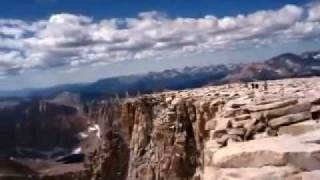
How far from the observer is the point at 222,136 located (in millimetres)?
16328

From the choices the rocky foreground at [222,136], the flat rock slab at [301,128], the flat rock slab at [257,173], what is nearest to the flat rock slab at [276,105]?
the rocky foreground at [222,136]

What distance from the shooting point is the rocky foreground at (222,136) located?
33.1 feet

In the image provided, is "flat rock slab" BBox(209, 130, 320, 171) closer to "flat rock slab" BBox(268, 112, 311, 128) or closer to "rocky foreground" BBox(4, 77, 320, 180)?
"rocky foreground" BBox(4, 77, 320, 180)

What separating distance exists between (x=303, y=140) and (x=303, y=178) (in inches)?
82.7

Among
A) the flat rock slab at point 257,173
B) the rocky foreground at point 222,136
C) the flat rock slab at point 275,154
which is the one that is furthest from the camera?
the rocky foreground at point 222,136

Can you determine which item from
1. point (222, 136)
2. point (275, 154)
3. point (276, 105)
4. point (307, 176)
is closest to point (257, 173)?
point (275, 154)

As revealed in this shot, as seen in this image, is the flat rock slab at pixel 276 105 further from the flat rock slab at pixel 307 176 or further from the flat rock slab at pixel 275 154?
the flat rock slab at pixel 307 176

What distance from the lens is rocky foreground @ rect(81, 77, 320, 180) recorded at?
10102 millimetres

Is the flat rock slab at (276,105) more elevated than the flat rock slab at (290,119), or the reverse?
the flat rock slab at (276,105)

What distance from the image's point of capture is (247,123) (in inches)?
663

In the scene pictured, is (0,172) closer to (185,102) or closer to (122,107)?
(122,107)

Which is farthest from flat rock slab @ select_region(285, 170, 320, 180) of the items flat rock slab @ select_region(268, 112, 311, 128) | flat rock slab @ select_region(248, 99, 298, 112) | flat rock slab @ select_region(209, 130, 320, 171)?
flat rock slab @ select_region(248, 99, 298, 112)

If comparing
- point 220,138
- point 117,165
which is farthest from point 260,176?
point 117,165

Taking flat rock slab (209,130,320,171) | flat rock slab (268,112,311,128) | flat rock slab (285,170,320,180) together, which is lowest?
flat rock slab (285,170,320,180)
